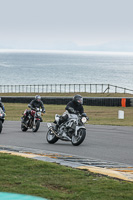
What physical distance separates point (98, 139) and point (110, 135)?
173 cm

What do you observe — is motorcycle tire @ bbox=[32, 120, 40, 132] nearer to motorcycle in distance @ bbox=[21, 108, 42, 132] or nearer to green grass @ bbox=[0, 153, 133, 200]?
motorcycle in distance @ bbox=[21, 108, 42, 132]

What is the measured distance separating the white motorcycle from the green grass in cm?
499

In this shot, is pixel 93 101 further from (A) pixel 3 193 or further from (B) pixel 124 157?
(A) pixel 3 193

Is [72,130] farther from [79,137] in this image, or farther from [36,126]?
[36,126]

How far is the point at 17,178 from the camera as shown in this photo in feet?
26.1

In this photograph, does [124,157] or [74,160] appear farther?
[124,157]

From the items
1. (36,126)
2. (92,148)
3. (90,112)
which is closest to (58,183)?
(92,148)

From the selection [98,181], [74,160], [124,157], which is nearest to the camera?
[98,181]

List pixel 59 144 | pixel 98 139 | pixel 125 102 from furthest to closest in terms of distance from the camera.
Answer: pixel 125 102
pixel 98 139
pixel 59 144

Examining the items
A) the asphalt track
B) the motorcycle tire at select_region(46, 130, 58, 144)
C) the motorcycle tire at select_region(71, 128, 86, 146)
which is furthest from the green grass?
the motorcycle tire at select_region(46, 130, 58, 144)

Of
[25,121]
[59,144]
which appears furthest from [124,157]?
[25,121]

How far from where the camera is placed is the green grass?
6.75m

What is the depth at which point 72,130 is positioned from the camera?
1491 centimetres

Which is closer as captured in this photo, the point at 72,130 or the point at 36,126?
the point at 72,130
